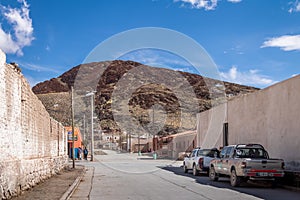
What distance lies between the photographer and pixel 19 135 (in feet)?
49.9

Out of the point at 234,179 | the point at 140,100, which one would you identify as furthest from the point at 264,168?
the point at 140,100

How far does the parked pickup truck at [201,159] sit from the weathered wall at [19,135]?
9391mm

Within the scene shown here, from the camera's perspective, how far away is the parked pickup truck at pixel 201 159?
86.6 ft

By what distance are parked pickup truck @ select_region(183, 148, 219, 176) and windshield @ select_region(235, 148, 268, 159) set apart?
5214 mm

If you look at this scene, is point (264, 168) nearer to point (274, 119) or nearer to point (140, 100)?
point (274, 119)

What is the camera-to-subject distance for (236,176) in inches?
748

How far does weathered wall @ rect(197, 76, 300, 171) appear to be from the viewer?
71.4 feet

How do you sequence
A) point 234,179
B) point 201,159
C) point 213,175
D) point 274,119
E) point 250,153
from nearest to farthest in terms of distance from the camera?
point 234,179 < point 250,153 < point 213,175 < point 274,119 < point 201,159

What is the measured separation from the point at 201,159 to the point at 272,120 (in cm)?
487

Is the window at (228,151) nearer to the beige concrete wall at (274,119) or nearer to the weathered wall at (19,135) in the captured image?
the beige concrete wall at (274,119)

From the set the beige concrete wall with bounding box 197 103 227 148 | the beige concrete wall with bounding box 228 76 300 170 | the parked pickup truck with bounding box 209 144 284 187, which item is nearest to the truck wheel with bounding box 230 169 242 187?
the parked pickup truck with bounding box 209 144 284 187

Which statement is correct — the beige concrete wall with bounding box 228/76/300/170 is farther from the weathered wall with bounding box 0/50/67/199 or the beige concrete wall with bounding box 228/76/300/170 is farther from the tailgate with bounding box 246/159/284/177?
the weathered wall with bounding box 0/50/67/199

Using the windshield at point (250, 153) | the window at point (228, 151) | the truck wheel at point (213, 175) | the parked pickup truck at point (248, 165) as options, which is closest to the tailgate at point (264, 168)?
the parked pickup truck at point (248, 165)

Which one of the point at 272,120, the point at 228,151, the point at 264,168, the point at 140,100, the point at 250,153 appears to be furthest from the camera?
the point at 140,100
